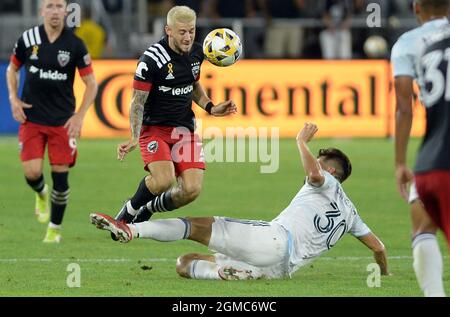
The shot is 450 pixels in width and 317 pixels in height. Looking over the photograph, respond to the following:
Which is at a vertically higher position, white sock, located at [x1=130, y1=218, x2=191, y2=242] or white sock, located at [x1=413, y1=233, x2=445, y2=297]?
white sock, located at [x1=413, y1=233, x2=445, y2=297]

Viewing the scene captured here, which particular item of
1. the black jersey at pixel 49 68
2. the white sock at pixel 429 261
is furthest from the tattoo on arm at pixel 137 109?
the white sock at pixel 429 261

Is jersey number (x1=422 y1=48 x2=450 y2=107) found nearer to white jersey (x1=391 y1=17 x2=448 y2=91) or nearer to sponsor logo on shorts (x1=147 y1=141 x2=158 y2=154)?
white jersey (x1=391 y1=17 x2=448 y2=91)

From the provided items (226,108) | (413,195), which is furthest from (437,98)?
(226,108)

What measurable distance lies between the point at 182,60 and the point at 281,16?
53.0 feet

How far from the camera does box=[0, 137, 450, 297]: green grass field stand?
9.84 meters

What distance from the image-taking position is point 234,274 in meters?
10.2

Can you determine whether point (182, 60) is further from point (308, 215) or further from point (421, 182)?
point (421, 182)

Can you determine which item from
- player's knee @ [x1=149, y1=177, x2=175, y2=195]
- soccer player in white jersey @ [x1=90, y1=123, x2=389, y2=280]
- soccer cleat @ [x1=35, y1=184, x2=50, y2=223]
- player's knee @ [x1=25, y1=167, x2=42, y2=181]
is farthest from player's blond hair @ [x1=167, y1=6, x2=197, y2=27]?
soccer cleat @ [x1=35, y1=184, x2=50, y2=223]

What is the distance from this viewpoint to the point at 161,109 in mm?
12031

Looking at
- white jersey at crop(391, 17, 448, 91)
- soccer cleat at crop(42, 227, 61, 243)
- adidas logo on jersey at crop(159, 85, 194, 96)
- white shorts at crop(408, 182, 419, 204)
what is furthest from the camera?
soccer cleat at crop(42, 227, 61, 243)

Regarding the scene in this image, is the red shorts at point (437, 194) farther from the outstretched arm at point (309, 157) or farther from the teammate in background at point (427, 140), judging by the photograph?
the outstretched arm at point (309, 157)

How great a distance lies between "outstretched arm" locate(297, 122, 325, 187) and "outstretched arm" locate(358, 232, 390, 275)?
2.15ft

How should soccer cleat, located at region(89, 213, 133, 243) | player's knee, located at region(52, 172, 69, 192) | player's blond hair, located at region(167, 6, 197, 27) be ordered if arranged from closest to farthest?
1. soccer cleat, located at region(89, 213, 133, 243)
2. player's blond hair, located at region(167, 6, 197, 27)
3. player's knee, located at region(52, 172, 69, 192)

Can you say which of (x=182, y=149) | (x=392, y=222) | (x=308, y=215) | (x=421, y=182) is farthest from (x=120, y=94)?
(x=421, y=182)
